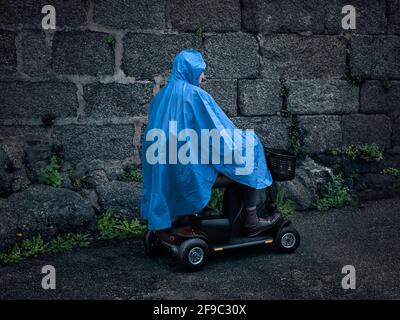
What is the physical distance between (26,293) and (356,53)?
4738 millimetres

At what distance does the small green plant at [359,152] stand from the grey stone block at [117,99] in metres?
2.44

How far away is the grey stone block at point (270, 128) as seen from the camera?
20.9 ft

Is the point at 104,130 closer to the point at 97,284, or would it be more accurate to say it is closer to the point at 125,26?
the point at 125,26

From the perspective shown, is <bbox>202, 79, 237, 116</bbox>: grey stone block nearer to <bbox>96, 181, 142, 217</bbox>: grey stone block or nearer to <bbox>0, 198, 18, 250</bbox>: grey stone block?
<bbox>96, 181, 142, 217</bbox>: grey stone block

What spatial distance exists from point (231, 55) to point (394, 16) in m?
2.22

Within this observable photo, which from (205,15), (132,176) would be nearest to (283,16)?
(205,15)

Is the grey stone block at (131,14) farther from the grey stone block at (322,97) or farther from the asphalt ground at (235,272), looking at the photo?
the asphalt ground at (235,272)

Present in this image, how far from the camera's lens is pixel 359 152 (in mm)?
6715

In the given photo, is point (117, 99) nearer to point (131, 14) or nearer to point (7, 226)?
point (131, 14)

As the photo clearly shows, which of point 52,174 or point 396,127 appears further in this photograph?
point 396,127

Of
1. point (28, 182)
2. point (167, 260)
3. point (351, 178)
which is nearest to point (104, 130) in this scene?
point (28, 182)

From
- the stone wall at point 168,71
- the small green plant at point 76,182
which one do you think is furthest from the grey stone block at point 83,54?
the small green plant at point 76,182

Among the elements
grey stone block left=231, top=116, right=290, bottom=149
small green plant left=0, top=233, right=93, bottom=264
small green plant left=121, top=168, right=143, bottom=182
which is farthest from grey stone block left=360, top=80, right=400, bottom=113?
small green plant left=0, top=233, right=93, bottom=264

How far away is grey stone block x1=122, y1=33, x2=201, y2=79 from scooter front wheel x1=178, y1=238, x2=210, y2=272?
222 cm
